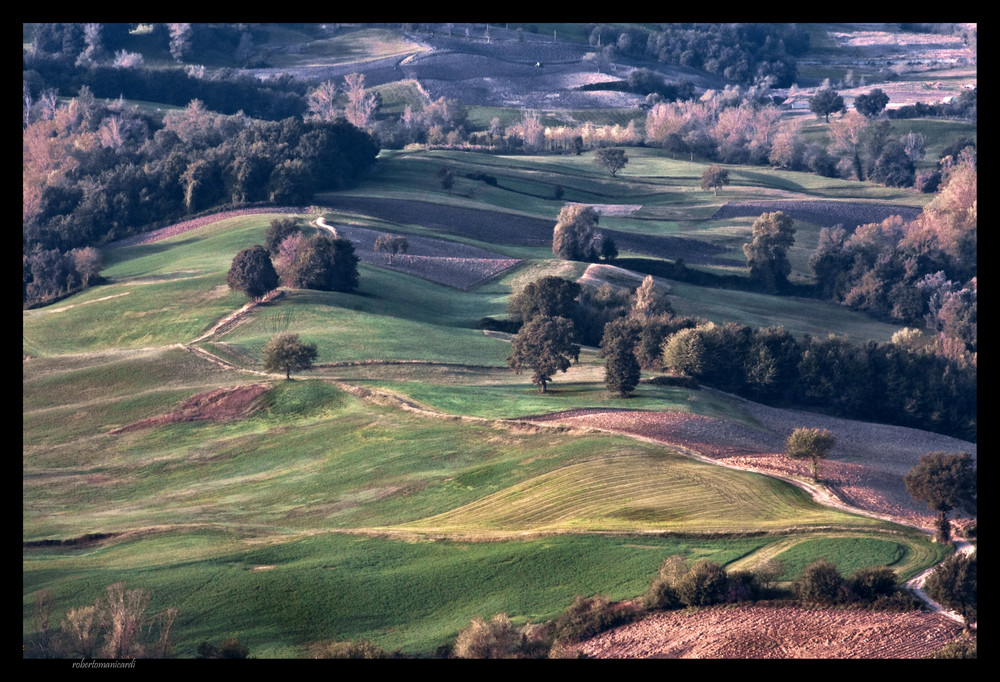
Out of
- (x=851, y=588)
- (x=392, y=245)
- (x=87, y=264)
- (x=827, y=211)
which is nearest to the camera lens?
(x=851, y=588)

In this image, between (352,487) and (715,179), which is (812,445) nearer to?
(352,487)

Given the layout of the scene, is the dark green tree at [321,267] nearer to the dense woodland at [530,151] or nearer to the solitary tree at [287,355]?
the dense woodland at [530,151]

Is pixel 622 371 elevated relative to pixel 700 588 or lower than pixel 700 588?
elevated

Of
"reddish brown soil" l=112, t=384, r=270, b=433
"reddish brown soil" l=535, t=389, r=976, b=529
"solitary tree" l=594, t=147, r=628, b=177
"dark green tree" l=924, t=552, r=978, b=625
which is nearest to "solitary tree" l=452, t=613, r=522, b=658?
"dark green tree" l=924, t=552, r=978, b=625

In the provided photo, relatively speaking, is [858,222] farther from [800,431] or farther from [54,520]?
[54,520]

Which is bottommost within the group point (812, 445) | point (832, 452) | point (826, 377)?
point (832, 452)

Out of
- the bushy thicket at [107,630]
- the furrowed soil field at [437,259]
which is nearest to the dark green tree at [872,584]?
the bushy thicket at [107,630]

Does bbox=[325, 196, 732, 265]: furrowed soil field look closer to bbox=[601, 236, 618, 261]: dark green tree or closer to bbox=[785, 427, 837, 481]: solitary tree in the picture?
bbox=[601, 236, 618, 261]: dark green tree

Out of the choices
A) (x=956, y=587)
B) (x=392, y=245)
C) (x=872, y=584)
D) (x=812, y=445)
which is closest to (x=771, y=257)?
(x=392, y=245)
